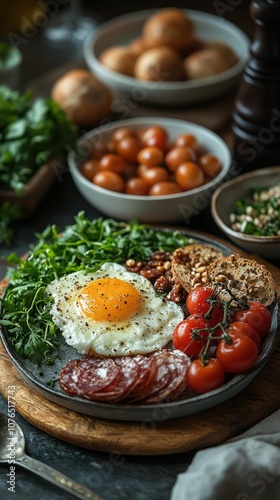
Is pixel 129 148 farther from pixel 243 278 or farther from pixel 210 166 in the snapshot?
pixel 243 278

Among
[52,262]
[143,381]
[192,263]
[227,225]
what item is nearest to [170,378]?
[143,381]

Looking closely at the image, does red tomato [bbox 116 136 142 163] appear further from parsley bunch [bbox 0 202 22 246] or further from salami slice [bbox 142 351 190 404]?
salami slice [bbox 142 351 190 404]

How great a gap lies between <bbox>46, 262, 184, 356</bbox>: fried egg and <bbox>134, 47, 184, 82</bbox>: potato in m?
1.75

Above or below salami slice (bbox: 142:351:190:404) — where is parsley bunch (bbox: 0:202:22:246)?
below

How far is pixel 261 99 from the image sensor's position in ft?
12.4

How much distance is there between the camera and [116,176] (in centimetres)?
383

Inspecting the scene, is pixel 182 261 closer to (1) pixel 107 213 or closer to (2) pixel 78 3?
(1) pixel 107 213

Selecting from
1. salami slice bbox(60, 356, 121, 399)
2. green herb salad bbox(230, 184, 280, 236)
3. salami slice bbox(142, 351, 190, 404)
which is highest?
salami slice bbox(60, 356, 121, 399)

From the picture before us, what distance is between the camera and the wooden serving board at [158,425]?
2596 millimetres

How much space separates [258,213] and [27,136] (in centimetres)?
132

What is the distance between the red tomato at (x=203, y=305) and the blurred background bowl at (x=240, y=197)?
52 centimetres

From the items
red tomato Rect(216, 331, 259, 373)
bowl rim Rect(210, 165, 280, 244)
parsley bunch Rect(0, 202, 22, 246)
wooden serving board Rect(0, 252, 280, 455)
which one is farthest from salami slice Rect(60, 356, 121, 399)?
parsley bunch Rect(0, 202, 22, 246)

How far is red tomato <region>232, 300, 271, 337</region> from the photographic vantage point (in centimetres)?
280

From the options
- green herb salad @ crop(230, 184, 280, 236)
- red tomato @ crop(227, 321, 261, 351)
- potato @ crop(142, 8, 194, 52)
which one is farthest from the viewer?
potato @ crop(142, 8, 194, 52)
